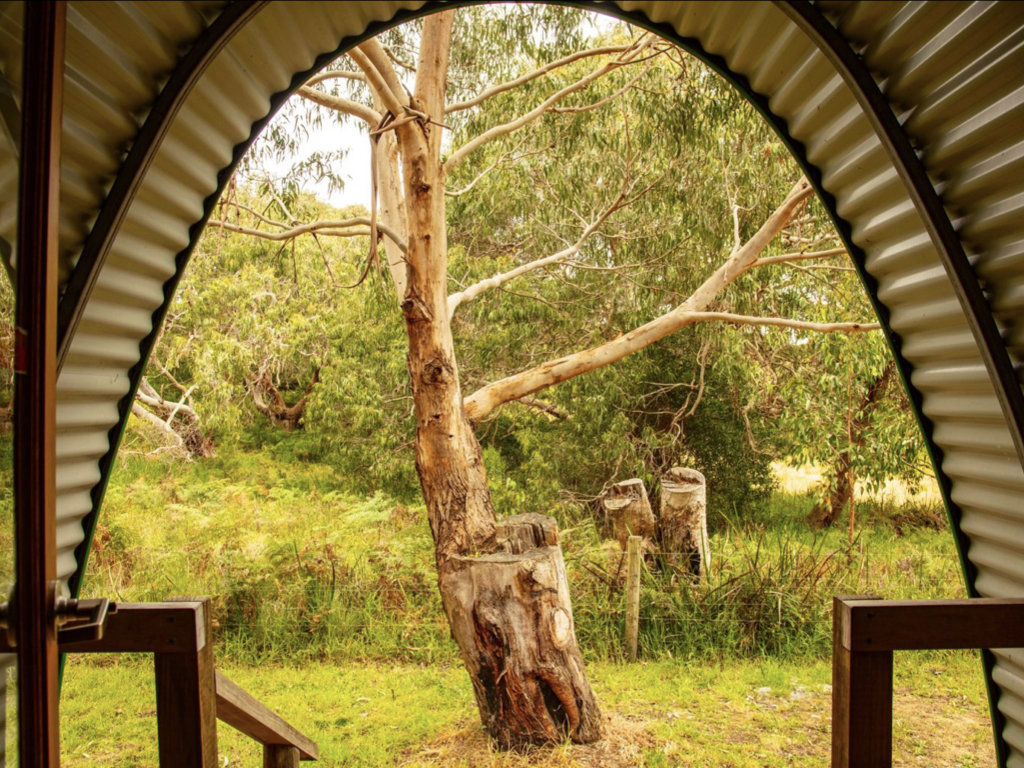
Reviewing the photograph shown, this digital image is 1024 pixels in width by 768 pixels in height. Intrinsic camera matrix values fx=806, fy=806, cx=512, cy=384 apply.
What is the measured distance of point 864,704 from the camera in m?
1.45

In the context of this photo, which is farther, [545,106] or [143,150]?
[545,106]

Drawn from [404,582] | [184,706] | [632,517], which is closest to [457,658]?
[404,582]

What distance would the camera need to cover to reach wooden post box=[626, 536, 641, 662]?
5027mm

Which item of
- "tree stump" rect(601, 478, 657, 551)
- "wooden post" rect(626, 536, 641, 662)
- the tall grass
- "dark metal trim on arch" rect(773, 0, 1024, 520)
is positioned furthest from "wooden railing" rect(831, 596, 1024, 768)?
"tree stump" rect(601, 478, 657, 551)

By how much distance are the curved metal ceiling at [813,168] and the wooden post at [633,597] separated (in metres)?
3.09

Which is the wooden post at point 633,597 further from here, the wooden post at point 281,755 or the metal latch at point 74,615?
the metal latch at point 74,615

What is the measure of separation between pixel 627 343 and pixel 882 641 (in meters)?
4.48

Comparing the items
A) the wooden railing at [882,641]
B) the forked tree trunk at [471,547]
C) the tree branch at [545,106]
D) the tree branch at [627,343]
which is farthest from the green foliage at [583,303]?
the wooden railing at [882,641]

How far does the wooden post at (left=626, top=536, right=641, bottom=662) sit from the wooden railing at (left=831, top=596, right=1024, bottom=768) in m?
3.54

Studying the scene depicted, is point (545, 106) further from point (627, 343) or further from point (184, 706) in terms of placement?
point (184, 706)

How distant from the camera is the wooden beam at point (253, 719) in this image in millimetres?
1861

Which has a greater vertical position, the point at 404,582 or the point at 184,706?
the point at 184,706

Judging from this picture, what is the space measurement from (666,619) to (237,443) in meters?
7.62

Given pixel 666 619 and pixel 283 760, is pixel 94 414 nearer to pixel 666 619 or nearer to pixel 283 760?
pixel 283 760
